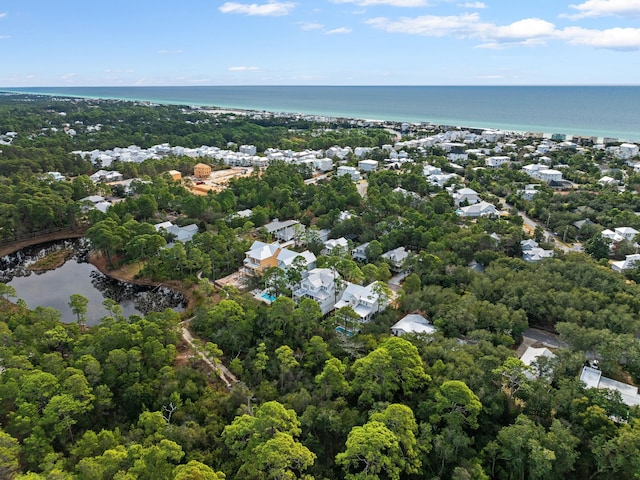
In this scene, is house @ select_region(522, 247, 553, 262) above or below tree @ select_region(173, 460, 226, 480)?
above

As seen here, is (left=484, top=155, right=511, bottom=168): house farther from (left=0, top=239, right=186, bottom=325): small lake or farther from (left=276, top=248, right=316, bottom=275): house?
(left=0, top=239, right=186, bottom=325): small lake

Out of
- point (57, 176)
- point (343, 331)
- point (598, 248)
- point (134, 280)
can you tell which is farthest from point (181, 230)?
point (598, 248)

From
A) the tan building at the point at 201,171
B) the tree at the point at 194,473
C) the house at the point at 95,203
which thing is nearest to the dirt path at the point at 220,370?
the tree at the point at 194,473

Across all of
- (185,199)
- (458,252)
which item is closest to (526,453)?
(458,252)

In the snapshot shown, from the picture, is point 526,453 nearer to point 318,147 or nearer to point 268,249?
point 268,249

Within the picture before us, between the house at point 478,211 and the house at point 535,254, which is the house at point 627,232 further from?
the house at point 478,211

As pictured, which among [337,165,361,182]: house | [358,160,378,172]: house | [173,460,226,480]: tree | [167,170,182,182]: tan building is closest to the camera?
[173,460,226,480]: tree

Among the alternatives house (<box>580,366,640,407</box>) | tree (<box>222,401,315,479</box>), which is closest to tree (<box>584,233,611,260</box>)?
house (<box>580,366,640,407</box>)
